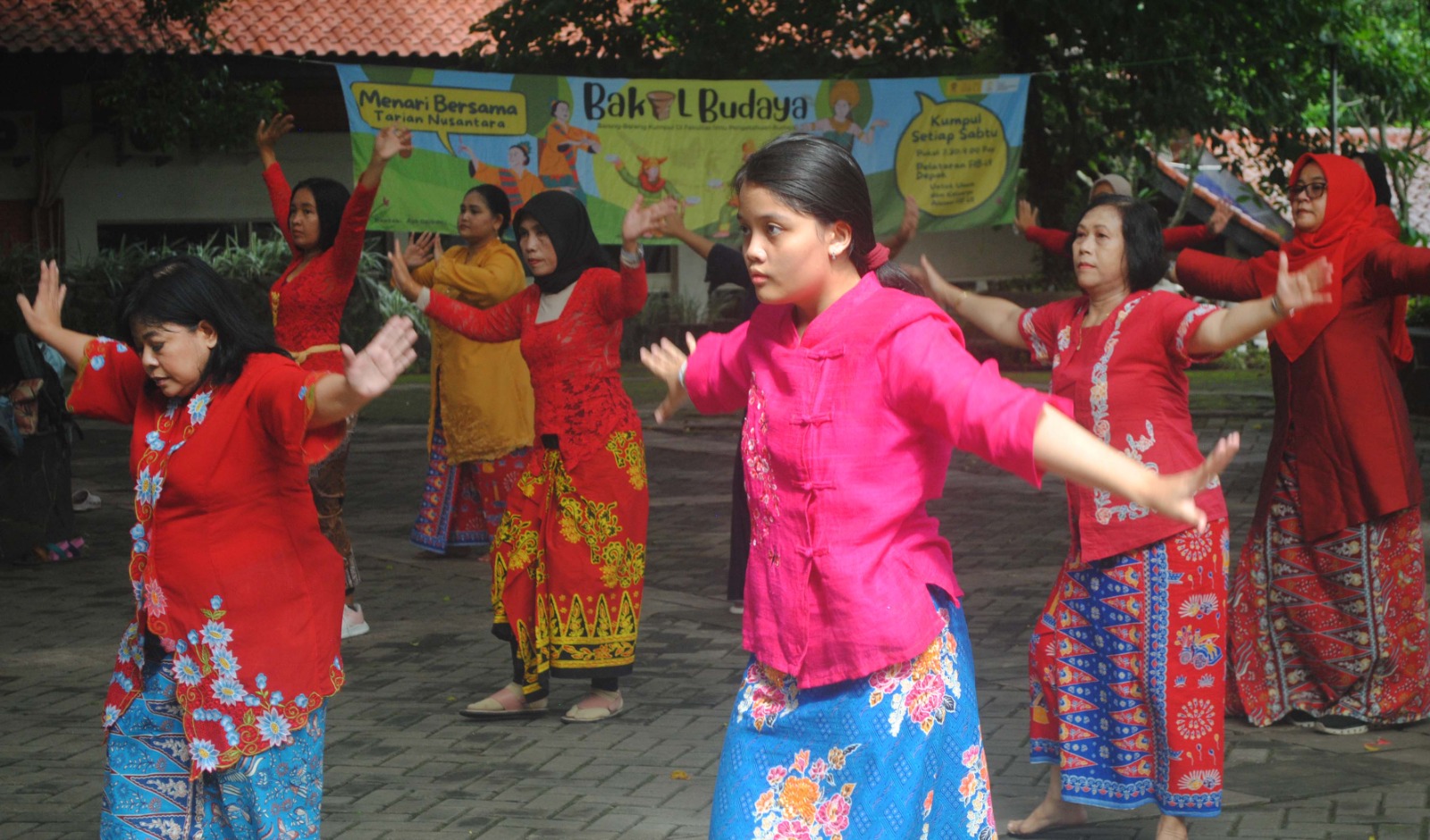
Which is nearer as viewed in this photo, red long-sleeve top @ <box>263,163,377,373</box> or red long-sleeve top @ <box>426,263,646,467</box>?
red long-sleeve top @ <box>426,263,646,467</box>

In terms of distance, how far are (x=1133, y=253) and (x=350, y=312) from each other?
17.1 meters

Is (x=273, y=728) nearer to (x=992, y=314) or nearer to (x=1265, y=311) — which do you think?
(x=992, y=314)

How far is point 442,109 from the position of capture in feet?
34.7

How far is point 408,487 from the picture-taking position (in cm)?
1201

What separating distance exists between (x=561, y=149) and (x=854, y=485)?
8271mm

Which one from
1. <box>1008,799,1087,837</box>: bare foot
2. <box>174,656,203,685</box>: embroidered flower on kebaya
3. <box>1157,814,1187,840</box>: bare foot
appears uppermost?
<box>174,656,203,685</box>: embroidered flower on kebaya

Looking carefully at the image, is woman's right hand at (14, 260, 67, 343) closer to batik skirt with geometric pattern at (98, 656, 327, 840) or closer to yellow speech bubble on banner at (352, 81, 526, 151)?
batik skirt with geometric pattern at (98, 656, 327, 840)

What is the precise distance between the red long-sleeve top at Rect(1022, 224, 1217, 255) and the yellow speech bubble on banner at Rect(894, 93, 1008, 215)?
5698mm

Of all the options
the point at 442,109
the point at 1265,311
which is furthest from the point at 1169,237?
the point at 442,109

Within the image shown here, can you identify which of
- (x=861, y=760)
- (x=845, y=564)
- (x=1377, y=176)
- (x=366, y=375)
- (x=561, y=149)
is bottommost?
(x=861, y=760)

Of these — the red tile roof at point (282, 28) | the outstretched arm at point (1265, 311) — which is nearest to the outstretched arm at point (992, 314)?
the outstretched arm at point (1265, 311)

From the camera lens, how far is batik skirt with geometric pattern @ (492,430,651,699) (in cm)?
571

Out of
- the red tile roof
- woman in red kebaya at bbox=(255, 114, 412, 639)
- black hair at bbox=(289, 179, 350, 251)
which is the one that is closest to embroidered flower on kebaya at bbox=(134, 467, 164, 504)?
woman in red kebaya at bbox=(255, 114, 412, 639)

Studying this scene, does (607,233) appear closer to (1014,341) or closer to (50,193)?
(1014,341)
